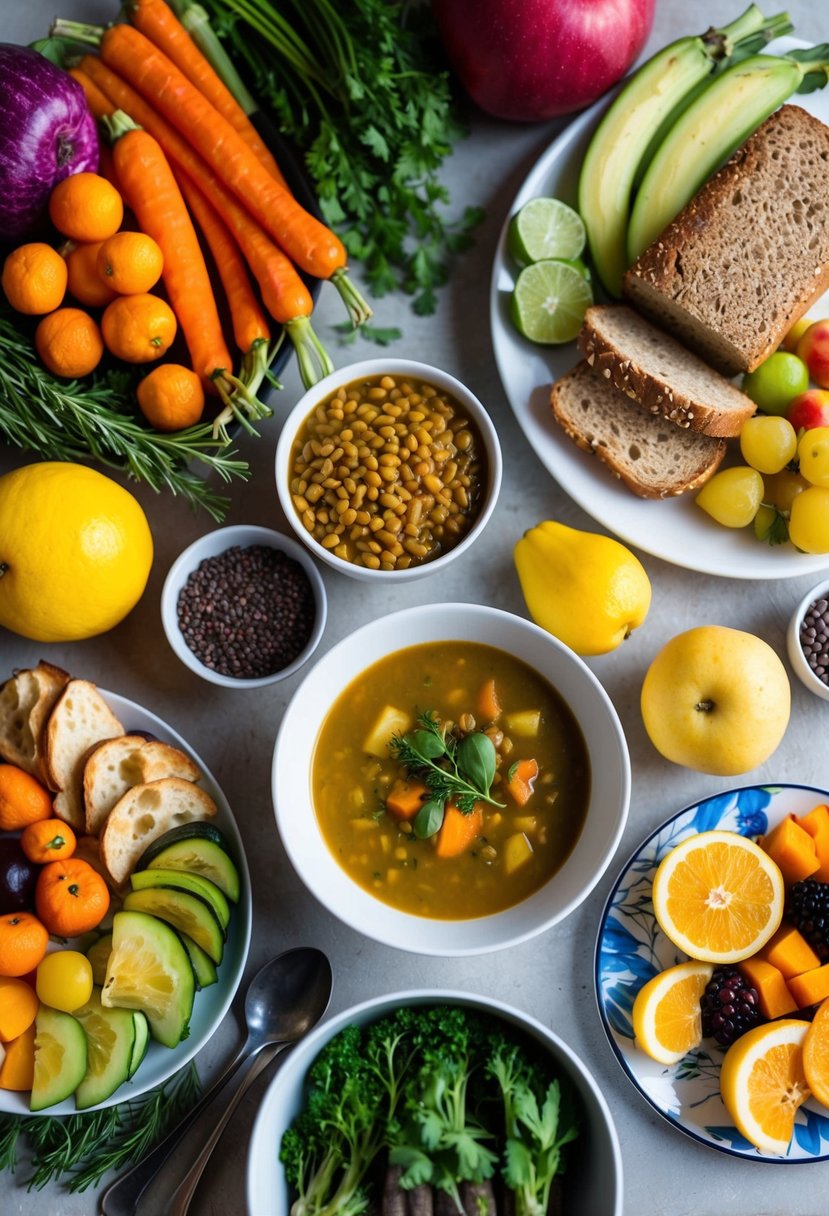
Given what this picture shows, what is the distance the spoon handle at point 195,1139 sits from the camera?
101 inches

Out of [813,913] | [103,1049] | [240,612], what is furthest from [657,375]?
[103,1049]

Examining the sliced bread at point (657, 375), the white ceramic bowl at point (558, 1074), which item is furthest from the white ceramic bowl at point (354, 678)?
the sliced bread at point (657, 375)

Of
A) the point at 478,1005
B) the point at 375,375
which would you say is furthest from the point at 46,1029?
the point at 375,375

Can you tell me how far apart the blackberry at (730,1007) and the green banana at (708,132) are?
75.3 inches

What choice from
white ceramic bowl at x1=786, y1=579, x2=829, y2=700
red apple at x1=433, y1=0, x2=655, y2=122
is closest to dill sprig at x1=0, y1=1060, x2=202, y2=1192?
white ceramic bowl at x1=786, y1=579, x2=829, y2=700

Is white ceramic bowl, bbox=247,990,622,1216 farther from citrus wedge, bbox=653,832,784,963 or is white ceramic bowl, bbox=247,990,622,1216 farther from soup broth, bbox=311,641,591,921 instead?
citrus wedge, bbox=653,832,784,963

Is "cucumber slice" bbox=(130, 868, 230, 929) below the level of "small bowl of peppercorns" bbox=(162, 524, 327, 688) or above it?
below

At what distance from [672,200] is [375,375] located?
0.94 m

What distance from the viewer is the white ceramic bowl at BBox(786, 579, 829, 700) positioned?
270cm

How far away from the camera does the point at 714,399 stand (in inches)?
105

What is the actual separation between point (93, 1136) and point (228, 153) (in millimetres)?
2517

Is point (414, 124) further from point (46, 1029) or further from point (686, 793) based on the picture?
point (46, 1029)

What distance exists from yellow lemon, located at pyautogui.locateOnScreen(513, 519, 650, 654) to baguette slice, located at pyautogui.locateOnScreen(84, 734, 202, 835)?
39.9 inches

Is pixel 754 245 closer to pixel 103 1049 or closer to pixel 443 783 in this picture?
pixel 443 783
